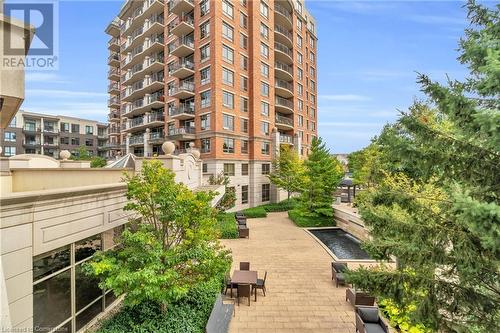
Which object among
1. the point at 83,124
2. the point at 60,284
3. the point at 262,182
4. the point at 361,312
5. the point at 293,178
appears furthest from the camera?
the point at 83,124

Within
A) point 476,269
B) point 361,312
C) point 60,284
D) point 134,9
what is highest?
point 134,9

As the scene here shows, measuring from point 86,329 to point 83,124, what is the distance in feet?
266

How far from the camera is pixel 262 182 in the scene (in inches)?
1430

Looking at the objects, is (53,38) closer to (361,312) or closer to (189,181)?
(189,181)

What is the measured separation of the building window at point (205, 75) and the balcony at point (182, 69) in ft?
5.35

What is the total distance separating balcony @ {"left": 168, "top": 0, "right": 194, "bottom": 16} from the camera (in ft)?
107

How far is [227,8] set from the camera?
1260 inches

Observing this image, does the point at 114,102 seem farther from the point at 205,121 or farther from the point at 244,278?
the point at 244,278

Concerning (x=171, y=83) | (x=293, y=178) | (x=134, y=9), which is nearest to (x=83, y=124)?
(x=134, y=9)

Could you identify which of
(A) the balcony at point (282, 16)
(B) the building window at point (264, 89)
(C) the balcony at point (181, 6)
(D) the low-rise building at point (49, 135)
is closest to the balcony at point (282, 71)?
(B) the building window at point (264, 89)

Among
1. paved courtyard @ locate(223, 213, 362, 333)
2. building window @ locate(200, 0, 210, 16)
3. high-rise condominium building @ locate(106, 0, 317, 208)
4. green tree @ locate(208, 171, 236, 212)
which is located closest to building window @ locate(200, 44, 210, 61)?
high-rise condominium building @ locate(106, 0, 317, 208)

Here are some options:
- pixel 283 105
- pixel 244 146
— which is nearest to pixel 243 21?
pixel 283 105

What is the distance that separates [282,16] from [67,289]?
43.0m

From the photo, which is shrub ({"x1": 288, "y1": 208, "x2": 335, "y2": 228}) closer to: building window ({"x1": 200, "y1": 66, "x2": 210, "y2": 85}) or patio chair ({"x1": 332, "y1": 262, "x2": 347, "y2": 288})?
patio chair ({"x1": 332, "y1": 262, "x2": 347, "y2": 288})
